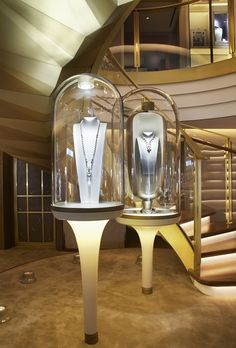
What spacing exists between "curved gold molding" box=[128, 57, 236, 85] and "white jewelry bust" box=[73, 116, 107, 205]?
2.51 m

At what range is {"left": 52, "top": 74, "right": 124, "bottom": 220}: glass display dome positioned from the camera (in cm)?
210

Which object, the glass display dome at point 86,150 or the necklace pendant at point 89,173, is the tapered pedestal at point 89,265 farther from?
the necklace pendant at point 89,173

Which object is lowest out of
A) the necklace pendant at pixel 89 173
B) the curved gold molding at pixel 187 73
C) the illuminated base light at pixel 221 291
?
the illuminated base light at pixel 221 291

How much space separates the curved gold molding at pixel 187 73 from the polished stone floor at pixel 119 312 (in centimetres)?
238

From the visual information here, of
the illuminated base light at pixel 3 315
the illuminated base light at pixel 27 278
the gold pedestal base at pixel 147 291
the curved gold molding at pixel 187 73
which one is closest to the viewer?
the illuminated base light at pixel 3 315

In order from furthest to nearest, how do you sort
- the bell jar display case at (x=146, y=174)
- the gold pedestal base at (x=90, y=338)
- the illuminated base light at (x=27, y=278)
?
the illuminated base light at (x=27, y=278)
the bell jar display case at (x=146, y=174)
the gold pedestal base at (x=90, y=338)

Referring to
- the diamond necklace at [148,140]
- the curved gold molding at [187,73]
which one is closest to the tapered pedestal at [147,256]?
the diamond necklace at [148,140]

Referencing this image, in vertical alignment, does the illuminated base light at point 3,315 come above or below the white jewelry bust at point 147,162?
below

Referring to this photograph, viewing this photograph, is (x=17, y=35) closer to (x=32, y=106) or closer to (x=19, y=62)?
(x=19, y=62)

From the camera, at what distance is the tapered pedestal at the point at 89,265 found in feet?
6.45

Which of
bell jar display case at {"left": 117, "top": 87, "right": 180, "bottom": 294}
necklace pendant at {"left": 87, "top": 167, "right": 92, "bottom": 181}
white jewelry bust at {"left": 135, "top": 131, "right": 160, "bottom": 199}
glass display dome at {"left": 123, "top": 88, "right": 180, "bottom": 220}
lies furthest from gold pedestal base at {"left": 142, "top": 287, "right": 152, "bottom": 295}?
necklace pendant at {"left": 87, "top": 167, "right": 92, "bottom": 181}

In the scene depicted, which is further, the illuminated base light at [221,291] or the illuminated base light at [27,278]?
the illuminated base light at [27,278]

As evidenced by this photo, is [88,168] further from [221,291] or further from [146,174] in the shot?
[221,291]

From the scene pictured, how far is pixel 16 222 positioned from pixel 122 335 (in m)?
3.58
